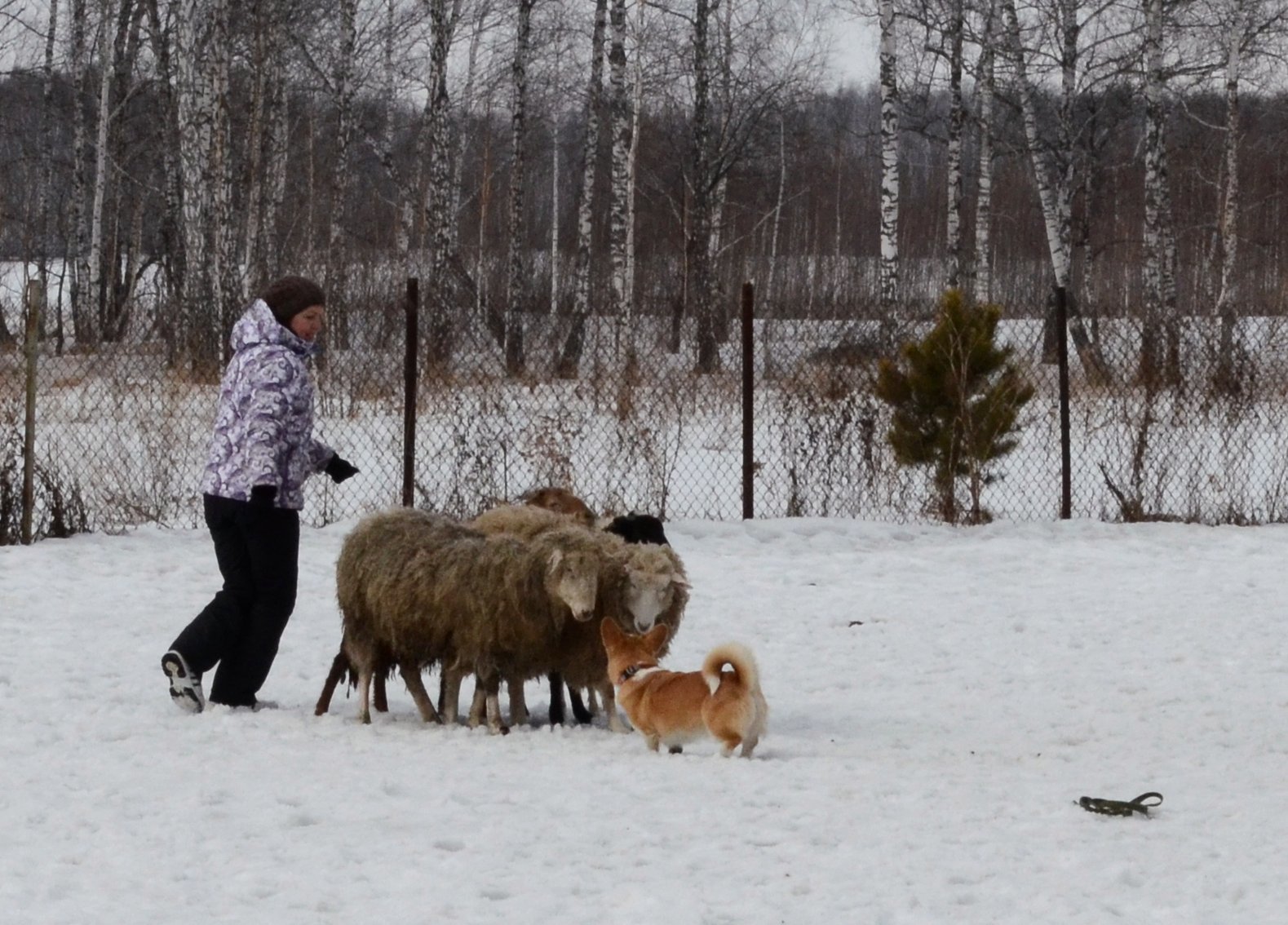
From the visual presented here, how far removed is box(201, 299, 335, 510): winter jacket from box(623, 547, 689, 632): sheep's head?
1.46 m

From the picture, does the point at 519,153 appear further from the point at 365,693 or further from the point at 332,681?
the point at 365,693

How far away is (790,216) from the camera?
148 ft

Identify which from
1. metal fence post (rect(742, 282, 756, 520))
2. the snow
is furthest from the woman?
metal fence post (rect(742, 282, 756, 520))

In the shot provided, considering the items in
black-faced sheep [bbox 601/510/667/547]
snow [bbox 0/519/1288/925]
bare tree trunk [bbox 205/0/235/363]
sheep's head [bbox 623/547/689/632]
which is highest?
bare tree trunk [bbox 205/0/235/363]

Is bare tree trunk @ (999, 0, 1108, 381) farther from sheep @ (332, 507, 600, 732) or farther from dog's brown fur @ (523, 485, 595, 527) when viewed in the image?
sheep @ (332, 507, 600, 732)

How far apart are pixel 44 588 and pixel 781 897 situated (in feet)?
20.9

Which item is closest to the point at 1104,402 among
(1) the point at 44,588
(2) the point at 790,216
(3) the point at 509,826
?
(1) the point at 44,588

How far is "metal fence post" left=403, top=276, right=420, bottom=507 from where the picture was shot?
10945 millimetres

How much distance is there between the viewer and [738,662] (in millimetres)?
5691

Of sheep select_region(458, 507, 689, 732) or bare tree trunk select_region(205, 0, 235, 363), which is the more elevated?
bare tree trunk select_region(205, 0, 235, 363)

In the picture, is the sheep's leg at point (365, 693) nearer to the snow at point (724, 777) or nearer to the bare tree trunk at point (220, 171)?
the snow at point (724, 777)

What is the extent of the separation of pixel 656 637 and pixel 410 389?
5.13 m

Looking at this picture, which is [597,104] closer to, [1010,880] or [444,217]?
[444,217]

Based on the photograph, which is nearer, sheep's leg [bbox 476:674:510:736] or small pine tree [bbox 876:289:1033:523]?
sheep's leg [bbox 476:674:510:736]
